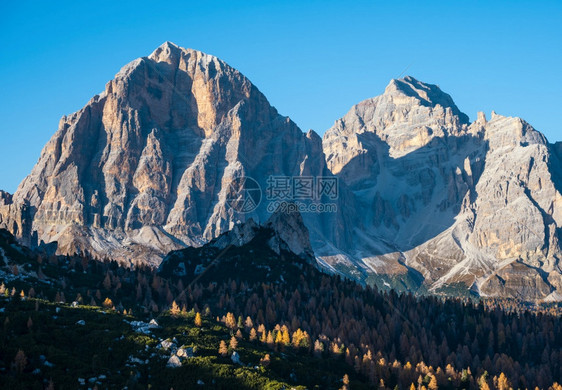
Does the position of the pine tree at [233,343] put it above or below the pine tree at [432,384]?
above

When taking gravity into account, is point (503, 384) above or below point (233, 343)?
below

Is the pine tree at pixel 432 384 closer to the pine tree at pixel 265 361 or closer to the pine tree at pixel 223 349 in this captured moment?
the pine tree at pixel 265 361

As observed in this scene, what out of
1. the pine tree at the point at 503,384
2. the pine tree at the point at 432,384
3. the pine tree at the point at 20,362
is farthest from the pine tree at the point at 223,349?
the pine tree at the point at 503,384

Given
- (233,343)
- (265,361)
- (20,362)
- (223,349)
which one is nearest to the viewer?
(20,362)

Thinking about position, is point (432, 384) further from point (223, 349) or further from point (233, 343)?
point (223, 349)

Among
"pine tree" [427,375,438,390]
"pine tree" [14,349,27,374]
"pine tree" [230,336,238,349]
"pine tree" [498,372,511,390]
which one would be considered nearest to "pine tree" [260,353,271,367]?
"pine tree" [230,336,238,349]

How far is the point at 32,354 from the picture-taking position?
111 m

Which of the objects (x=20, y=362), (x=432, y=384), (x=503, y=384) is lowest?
(x=503, y=384)

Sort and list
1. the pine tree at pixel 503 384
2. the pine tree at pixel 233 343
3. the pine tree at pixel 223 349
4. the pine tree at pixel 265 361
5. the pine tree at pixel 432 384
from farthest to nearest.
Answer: the pine tree at pixel 503 384
the pine tree at pixel 432 384
the pine tree at pixel 233 343
the pine tree at pixel 265 361
the pine tree at pixel 223 349

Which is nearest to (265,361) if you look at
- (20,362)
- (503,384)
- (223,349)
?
A: (223,349)

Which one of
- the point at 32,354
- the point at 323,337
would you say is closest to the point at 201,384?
the point at 32,354

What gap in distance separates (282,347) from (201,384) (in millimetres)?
48766

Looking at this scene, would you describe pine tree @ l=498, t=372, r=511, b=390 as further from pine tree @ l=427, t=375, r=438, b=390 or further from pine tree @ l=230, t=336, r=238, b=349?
pine tree @ l=230, t=336, r=238, b=349

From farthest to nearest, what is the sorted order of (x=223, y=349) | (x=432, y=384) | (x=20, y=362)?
(x=432, y=384) < (x=223, y=349) < (x=20, y=362)
